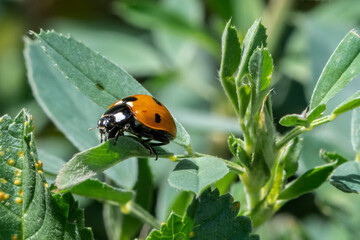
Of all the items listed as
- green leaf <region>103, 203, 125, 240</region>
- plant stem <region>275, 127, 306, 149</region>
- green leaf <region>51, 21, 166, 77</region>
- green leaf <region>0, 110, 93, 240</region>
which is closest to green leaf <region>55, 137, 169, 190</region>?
green leaf <region>0, 110, 93, 240</region>

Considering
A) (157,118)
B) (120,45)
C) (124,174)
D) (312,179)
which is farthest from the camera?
(120,45)

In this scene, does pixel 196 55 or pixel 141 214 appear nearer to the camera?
pixel 141 214

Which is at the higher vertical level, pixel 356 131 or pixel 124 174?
pixel 356 131

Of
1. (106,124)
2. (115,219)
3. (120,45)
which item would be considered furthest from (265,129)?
(120,45)

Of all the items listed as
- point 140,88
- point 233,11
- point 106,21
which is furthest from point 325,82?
point 106,21

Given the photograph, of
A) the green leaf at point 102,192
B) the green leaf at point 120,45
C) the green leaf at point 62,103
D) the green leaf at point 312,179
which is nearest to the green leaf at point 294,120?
the green leaf at point 312,179

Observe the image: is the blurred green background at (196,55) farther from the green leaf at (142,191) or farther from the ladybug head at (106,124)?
the ladybug head at (106,124)

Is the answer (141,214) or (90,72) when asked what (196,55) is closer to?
(141,214)

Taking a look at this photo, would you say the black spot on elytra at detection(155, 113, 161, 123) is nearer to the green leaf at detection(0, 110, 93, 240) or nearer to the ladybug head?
the ladybug head

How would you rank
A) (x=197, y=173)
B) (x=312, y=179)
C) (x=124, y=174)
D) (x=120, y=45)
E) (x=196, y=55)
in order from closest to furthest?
(x=197, y=173), (x=312, y=179), (x=124, y=174), (x=120, y=45), (x=196, y=55)

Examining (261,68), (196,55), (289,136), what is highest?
(261,68)
